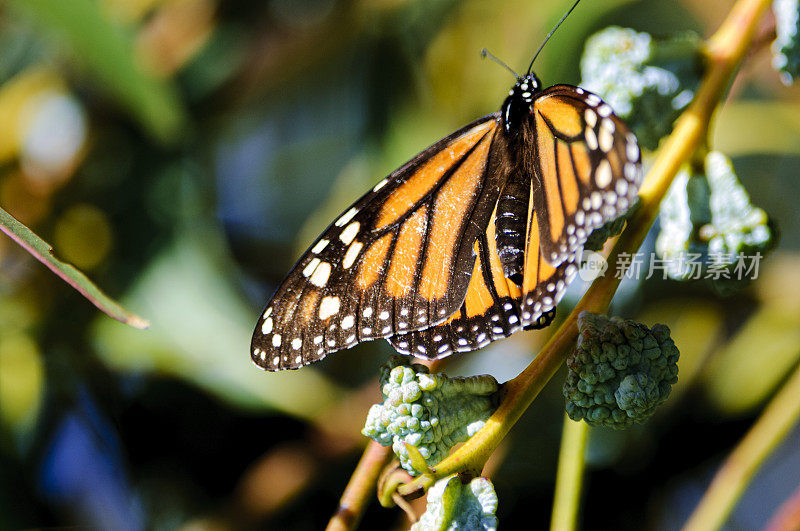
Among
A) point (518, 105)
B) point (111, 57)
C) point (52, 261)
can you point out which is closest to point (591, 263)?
point (518, 105)

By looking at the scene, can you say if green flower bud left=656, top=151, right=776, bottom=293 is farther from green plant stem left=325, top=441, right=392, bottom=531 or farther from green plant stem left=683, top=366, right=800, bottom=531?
green plant stem left=325, top=441, right=392, bottom=531

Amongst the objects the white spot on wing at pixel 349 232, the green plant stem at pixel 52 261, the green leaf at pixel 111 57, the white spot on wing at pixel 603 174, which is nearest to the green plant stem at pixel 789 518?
the white spot on wing at pixel 603 174

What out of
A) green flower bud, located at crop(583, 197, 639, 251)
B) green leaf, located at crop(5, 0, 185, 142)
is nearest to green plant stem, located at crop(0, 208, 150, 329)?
green flower bud, located at crop(583, 197, 639, 251)

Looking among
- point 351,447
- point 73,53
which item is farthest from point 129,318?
point 73,53

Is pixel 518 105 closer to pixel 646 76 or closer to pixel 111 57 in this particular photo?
pixel 646 76

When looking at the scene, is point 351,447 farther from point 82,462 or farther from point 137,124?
point 137,124

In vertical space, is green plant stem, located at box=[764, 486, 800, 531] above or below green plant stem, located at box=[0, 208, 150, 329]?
above
